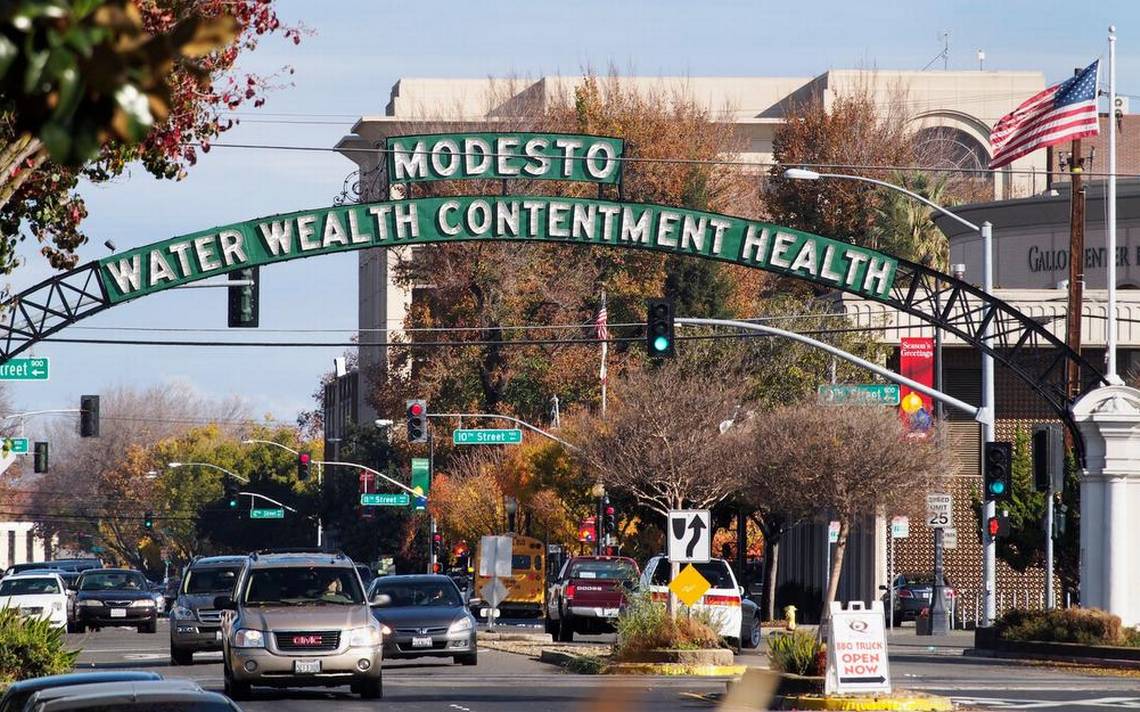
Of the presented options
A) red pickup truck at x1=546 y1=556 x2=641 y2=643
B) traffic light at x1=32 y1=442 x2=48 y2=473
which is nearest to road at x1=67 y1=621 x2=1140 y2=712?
red pickup truck at x1=546 y1=556 x2=641 y2=643

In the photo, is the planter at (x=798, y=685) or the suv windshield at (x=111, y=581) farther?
the suv windshield at (x=111, y=581)

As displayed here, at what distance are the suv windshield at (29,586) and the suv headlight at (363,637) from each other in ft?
68.2

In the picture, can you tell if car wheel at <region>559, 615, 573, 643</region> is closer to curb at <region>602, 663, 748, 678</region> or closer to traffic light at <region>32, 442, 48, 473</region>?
curb at <region>602, 663, 748, 678</region>

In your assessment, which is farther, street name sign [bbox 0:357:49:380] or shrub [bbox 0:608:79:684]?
→ street name sign [bbox 0:357:49:380]

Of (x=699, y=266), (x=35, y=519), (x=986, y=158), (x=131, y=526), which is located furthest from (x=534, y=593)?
(x=35, y=519)

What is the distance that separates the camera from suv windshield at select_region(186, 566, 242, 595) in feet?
111

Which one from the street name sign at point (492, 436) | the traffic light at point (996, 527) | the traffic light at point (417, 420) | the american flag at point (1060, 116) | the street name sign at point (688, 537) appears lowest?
the traffic light at point (996, 527)

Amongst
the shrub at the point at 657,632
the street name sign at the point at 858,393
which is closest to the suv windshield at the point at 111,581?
the street name sign at the point at 858,393

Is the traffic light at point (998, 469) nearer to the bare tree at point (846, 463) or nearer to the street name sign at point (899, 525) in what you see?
the bare tree at point (846, 463)

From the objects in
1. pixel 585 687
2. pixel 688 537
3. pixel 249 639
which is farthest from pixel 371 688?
pixel 688 537

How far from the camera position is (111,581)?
49.0 m

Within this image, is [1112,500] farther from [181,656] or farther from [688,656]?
[181,656]

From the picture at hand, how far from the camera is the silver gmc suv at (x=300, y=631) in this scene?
77.0ft

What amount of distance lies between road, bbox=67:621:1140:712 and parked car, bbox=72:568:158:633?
1180cm
